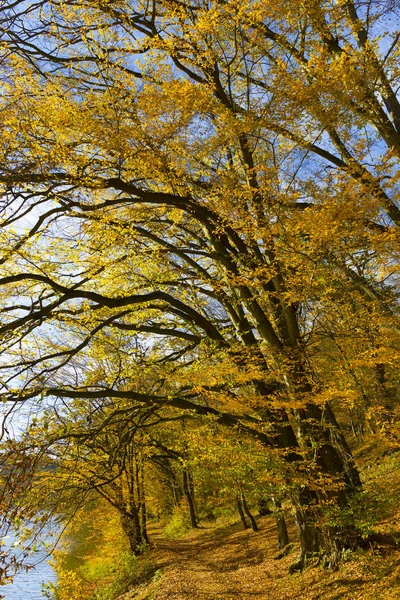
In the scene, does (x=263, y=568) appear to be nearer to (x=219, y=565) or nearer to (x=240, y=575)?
(x=240, y=575)

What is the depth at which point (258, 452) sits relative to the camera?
6.17m

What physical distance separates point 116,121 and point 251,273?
8.99 ft

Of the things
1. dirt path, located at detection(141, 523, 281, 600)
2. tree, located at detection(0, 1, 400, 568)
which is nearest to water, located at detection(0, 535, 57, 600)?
dirt path, located at detection(141, 523, 281, 600)

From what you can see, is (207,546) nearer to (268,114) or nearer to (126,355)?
(126,355)

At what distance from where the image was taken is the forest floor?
6.11m

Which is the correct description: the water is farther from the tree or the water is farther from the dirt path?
the tree

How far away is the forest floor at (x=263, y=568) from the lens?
6.11 m

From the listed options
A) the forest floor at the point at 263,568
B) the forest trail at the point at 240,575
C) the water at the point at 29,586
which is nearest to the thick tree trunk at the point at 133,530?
the forest floor at the point at 263,568

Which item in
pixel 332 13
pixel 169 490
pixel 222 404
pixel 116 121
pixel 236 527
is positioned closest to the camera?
pixel 116 121

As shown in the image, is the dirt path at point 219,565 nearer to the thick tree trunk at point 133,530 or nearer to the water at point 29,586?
the thick tree trunk at point 133,530

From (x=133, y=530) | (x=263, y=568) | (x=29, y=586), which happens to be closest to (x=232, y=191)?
(x=263, y=568)

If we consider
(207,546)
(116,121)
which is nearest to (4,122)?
(116,121)

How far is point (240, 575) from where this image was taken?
10.1 metres

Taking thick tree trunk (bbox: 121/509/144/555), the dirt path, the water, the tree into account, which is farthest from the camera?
the water
